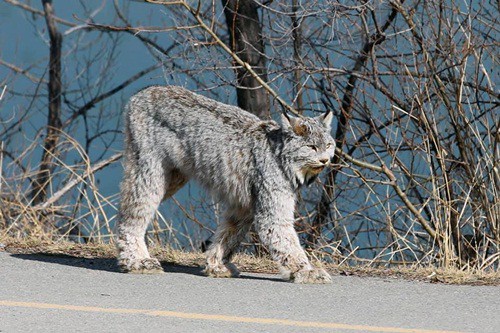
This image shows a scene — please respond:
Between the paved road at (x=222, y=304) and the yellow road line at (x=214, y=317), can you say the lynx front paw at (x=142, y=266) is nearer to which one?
the paved road at (x=222, y=304)

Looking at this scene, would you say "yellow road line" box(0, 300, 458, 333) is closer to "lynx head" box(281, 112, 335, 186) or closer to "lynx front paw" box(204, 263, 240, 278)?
"lynx front paw" box(204, 263, 240, 278)

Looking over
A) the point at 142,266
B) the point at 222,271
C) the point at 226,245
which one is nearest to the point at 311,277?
the point at 222,271

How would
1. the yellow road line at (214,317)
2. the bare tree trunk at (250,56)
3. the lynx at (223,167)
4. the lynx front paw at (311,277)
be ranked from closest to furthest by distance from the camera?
the yellow road line at (214,317)
the lynx front paw at (311,277)
the lynx at (223,167)
the bare tree trunk at (250,56)

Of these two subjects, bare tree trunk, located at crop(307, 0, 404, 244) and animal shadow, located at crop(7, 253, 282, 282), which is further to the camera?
bare tree trunk, located at crop(307, 0, 404, 244)

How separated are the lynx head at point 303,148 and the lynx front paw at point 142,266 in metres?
1.40

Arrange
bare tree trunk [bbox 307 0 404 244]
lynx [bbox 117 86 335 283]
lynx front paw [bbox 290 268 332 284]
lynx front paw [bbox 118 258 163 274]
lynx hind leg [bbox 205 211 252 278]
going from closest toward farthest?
lynx front paw [bbox 290 268 332 284]
lynx [bbox 117 86 335 283]
lynx front paw [bbox 118 258 163 274]
lynx hind leg [bbox 205 211 252 278]
bare tree trunk [bbox 307 0 404 244]

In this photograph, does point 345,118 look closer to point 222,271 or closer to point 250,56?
point 250,56

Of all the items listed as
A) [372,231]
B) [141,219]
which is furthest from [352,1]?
[141,219]

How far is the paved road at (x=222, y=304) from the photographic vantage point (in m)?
6.43

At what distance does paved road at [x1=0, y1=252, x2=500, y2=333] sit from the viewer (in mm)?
6426

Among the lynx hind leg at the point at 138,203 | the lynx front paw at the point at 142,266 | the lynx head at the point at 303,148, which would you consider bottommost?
the lynx front paw at the point at 142,266

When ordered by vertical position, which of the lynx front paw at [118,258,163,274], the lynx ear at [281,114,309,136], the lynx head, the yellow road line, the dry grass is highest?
the lynx ear at [281,114,309,136]

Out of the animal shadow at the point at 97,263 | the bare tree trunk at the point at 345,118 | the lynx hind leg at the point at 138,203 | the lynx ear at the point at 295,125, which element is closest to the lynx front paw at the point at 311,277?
the animal shadow at the point at 97,263

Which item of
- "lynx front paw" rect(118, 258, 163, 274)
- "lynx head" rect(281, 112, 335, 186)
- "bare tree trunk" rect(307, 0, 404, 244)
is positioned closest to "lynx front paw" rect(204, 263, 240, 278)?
"lynx front paw" rect(118, 258, 163, 274)
